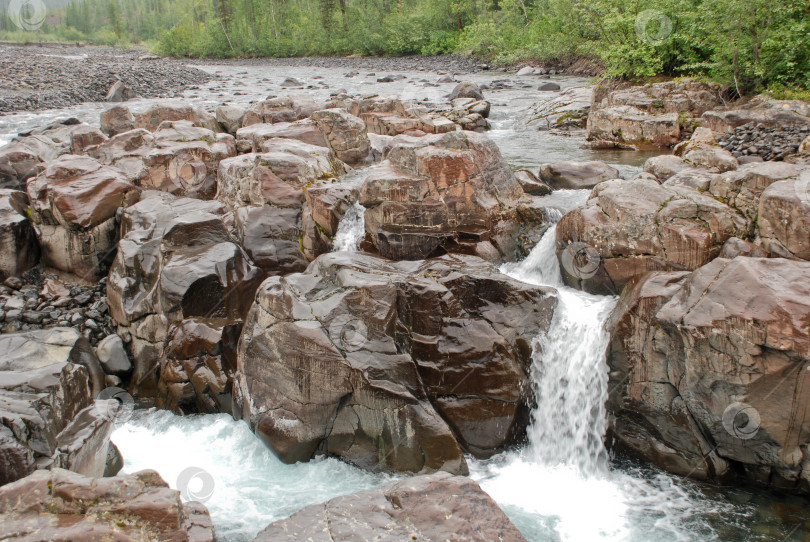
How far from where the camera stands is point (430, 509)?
480 centimetres

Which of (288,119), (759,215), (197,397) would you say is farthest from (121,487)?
(288,119)

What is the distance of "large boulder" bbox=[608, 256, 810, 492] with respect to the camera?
20.7 feet

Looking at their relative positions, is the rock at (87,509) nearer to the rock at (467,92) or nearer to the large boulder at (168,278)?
the large boulder at (168,278)

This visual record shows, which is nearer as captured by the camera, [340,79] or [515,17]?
[340,79]

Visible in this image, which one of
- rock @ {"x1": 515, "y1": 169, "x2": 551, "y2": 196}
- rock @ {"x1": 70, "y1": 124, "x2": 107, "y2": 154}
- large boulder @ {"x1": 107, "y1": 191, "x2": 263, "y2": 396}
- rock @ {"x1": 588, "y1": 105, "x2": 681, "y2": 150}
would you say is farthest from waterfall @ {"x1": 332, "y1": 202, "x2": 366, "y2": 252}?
rock @ {"x1": 588, "y1": 105, "x2": 681, "y2": 150}

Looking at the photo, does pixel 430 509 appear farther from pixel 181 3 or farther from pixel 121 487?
pixel 181 3

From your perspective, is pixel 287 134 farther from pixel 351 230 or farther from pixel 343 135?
pixel 351 230

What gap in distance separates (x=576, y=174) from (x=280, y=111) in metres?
8.87

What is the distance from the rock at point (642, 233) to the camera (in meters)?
8.53

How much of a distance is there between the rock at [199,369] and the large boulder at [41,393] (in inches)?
41.3

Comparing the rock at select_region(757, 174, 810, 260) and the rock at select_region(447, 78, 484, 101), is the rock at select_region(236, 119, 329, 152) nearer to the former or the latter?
the rock at select_region(757, 174, 810, 260)

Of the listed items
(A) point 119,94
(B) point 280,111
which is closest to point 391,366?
(B) point 280,111

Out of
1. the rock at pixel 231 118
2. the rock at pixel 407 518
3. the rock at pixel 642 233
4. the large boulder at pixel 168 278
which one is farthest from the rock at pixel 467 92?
the rock at pixel 407 518

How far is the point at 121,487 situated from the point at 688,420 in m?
5.95
